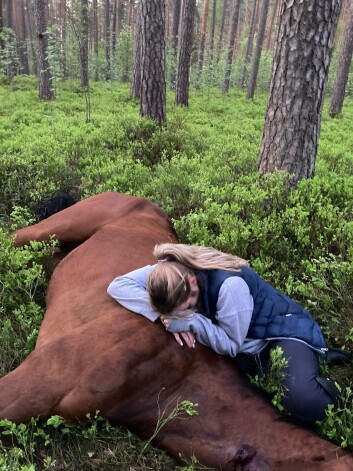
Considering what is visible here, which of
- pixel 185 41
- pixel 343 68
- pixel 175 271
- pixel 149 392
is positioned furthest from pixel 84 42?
pixel 149 392

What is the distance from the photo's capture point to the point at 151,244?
3.40 m

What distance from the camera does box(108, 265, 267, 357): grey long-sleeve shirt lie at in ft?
8.43

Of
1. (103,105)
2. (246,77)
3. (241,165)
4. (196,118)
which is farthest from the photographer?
(246,77)

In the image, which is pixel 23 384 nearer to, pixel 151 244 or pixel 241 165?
pixel 151 244

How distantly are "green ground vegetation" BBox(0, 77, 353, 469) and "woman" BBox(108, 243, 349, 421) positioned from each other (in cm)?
46

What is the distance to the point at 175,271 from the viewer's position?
247 centimetres

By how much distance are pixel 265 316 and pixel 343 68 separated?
15.9 metres

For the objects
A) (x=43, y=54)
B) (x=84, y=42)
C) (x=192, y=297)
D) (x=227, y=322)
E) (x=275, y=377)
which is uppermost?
(x=84, y=42)

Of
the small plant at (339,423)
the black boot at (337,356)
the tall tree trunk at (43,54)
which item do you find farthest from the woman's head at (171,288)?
the tall tree trunk at (43,54)

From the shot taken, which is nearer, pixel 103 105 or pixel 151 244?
pixel 151 244

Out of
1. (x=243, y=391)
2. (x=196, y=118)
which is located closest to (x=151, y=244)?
(x=243, y=391)

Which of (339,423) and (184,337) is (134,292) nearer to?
(184,337)

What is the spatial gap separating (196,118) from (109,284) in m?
9.83

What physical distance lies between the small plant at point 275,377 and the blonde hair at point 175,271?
57cm
